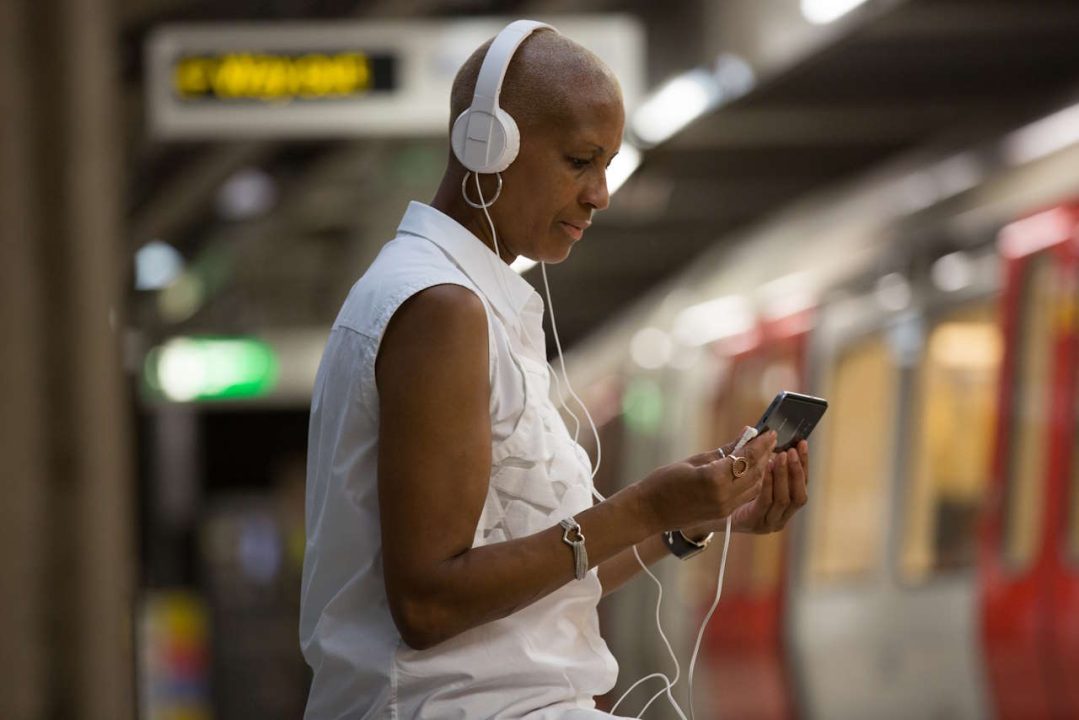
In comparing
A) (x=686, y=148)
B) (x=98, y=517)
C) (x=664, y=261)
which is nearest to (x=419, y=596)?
(x=98, y=517)

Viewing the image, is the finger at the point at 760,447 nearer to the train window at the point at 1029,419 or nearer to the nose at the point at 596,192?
the nose at the point at 596,192

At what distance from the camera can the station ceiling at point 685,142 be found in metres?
9.77

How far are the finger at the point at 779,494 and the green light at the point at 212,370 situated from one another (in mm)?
14095

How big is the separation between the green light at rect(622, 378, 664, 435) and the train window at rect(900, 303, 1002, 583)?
3.82 meters

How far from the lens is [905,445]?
7.53 m

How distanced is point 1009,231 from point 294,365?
1106cm

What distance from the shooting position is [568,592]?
7.60 feet

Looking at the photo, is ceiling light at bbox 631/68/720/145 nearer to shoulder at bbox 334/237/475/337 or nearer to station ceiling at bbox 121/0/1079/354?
station ceiling at bbox 121/0/1079/354

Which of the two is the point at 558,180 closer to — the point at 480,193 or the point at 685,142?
the point at 480,193

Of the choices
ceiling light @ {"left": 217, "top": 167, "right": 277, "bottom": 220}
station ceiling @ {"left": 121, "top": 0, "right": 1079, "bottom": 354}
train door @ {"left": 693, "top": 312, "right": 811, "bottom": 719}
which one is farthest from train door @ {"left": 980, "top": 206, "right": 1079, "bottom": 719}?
ceiling light @ {"left": 217, "top": 167, "right": 277, "bottom": 220}

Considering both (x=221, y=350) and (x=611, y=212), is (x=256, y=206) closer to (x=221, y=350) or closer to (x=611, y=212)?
(x=221, y=350)

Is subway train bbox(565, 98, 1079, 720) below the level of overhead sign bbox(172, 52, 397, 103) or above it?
below

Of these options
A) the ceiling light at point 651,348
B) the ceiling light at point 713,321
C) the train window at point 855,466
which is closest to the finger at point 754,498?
the train window at point 855,466

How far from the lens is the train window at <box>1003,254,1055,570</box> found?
613 centimetres
